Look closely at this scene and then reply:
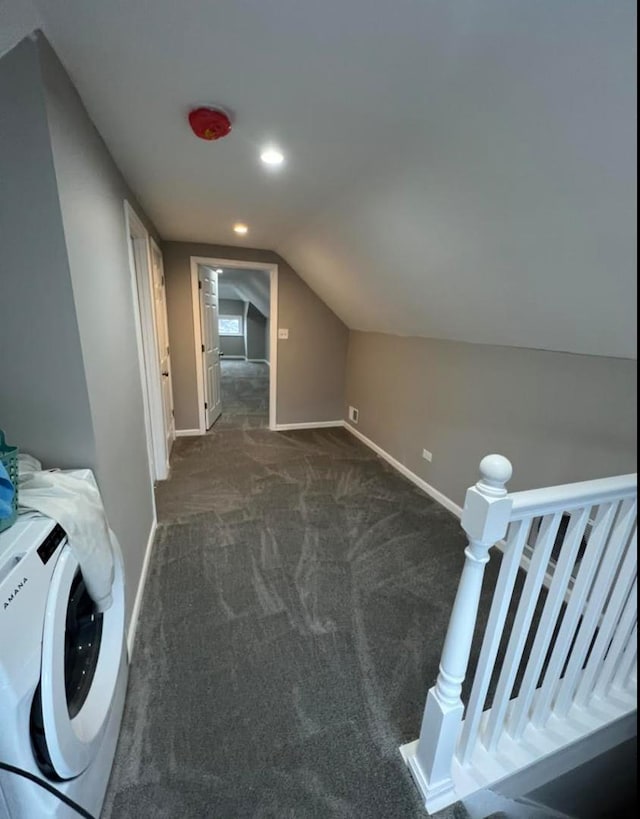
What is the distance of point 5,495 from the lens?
0.81 metres

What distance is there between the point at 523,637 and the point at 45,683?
3.89 feet

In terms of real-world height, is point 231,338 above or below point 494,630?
above

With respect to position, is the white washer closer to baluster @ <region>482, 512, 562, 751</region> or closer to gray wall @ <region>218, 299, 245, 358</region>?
baluster @ <region>482, 512, 562, 751</region>

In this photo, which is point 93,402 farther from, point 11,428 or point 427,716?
point 427,716

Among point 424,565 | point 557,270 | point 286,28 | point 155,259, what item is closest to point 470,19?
point 286,28

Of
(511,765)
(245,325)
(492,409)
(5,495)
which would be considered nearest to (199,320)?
(492,409)

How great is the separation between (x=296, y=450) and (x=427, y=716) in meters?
2.83

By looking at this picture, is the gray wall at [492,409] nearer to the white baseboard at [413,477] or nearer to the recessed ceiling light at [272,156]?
the white baseboard at [413,477]

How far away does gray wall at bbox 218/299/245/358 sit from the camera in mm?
9555

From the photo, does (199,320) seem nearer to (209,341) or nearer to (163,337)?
(209,341)

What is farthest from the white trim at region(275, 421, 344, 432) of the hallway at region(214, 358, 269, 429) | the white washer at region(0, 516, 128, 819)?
the white washer at region(0, 516, 128, 819)

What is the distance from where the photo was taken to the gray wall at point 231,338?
9.55 metres

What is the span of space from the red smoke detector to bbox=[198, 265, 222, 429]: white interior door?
101 inches

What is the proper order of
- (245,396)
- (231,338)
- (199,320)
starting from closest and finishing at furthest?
(199,320)
(245,396)
(231,338)
